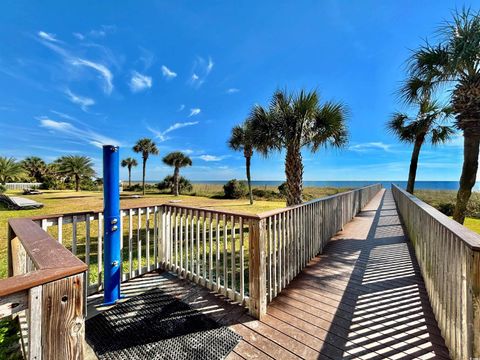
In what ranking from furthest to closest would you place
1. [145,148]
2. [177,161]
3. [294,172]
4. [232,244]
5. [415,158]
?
[145,148], [177,161], [415,158], [294,172], [232,244]

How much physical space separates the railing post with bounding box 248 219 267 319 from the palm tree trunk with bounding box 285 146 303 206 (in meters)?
4.25

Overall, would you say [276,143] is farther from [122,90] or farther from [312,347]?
[122,90]

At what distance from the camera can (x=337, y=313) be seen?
243 centimetres

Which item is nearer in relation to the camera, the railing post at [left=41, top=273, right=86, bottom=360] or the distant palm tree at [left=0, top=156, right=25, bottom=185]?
the railing post at [left=41, top=273, right=86, bottom=360]

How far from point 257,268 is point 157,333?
118 centimetres

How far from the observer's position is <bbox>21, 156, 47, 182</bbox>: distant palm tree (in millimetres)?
34219

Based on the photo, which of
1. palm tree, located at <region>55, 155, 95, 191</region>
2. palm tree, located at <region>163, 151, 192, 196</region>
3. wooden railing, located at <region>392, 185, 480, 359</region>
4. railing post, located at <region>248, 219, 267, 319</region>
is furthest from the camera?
palm tree, located at <region>55, 155, 95, 191</region>

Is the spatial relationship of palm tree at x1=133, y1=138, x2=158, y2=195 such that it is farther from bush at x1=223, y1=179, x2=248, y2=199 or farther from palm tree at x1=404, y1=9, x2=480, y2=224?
palm tree at x1=404, y1=9, x2=480, y2=224

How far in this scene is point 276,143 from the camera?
6488 mm

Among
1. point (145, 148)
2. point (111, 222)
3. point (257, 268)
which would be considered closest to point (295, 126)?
point (257, 268)

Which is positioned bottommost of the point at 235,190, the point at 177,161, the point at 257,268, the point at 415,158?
the point at 257,268

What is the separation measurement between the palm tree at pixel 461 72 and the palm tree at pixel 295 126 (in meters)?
2.01

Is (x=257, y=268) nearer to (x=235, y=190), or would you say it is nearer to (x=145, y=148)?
(x=235, y=190)

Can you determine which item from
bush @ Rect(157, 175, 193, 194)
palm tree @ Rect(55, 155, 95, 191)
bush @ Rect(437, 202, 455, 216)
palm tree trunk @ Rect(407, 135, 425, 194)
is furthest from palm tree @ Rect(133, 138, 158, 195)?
bush @ Rect(437, 202, 455, 216)
